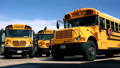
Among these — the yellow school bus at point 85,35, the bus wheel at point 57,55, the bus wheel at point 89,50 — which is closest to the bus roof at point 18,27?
the yellow school bus at point 85,35

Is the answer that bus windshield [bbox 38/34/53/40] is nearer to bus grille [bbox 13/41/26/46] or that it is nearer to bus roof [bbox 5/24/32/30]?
bus roof [bbox 5/24/32/30]

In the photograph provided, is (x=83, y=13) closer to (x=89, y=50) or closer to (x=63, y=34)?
(x=63, y=34)

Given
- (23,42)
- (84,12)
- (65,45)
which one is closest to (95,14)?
(84,12)

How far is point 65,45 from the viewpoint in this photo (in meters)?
12.8

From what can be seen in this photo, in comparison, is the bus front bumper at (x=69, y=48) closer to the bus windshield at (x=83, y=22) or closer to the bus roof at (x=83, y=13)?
the bus windshield at (x=83, y=22)

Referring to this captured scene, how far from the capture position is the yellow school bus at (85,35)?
1227cm

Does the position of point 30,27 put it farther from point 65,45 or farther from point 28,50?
point 65,45

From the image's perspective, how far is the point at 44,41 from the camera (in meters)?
21.0

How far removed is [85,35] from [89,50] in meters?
0.80

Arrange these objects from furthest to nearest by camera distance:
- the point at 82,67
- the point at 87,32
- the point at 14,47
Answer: the point at 14,47 < the point at 87,32 < the point at 82,67

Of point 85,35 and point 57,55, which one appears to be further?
point 57,55

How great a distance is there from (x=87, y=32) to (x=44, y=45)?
882cm

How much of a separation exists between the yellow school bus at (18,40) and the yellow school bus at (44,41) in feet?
10.1

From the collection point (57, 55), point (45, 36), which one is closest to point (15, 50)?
point (57, 55)
